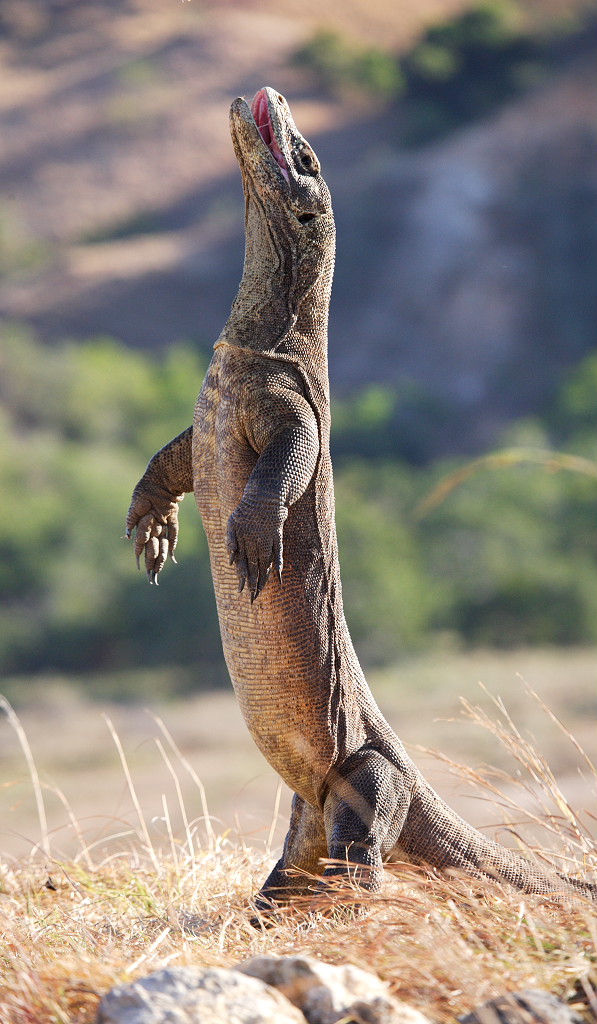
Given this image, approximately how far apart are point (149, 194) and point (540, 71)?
1441cm

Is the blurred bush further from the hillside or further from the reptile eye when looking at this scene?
the reptile eye

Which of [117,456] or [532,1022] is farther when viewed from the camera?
[117,456]

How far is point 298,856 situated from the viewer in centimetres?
409

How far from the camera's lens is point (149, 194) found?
39531 mm

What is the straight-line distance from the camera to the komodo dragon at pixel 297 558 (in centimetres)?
365

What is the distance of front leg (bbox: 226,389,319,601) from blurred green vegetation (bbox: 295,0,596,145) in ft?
129

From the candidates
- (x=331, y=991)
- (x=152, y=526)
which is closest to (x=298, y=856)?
(x=152, y=526)

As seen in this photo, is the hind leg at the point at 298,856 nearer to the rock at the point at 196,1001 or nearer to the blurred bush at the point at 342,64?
the rock at the point at 196,1001

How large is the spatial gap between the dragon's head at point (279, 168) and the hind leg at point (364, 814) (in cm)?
170

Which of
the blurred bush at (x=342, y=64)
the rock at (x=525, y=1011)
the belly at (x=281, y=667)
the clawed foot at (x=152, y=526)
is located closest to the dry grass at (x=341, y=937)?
the rock at (x=525, y=1011)

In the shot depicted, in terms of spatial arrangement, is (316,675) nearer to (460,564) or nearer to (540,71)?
(460,564)

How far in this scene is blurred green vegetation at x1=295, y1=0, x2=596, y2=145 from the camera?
40969mm

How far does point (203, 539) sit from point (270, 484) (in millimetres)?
23945

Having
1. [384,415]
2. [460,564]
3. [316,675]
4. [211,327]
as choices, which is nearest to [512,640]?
[460,564]
